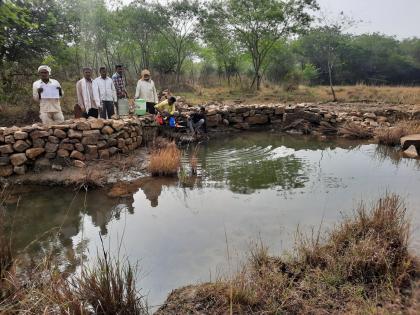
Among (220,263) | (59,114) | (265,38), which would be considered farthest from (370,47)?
(220,263)

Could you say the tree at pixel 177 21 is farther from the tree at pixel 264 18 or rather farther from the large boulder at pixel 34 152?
the large boulder at pixel 34 152

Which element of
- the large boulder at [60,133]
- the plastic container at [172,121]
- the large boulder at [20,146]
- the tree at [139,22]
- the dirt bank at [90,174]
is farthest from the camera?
the tree at [139,22]

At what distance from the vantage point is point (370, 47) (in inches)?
1271

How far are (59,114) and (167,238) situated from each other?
4.55m

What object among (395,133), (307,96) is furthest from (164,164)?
(307,96)

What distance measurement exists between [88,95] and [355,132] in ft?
24.9

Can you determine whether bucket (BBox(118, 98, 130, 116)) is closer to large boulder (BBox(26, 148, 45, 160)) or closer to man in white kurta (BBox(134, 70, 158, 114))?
man in white kurta (BBox(134, 70, 158, 114))

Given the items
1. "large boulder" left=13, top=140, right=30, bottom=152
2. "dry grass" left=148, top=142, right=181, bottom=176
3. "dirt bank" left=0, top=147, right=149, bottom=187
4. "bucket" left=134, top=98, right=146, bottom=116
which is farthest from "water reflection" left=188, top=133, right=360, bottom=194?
"large boulder" left=13, top=140, right=30, bottom=152

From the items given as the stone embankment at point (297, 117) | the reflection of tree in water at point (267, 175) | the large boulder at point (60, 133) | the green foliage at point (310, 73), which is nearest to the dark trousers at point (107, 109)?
the large boulder at point (60, 133)

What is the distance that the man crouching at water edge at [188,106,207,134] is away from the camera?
10.2m

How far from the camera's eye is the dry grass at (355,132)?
33.2ft

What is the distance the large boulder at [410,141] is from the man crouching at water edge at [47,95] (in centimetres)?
807

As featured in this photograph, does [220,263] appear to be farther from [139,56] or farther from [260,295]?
[139,56]

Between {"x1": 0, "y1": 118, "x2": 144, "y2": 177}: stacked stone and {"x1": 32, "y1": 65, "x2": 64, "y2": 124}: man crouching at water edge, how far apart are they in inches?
19.2
